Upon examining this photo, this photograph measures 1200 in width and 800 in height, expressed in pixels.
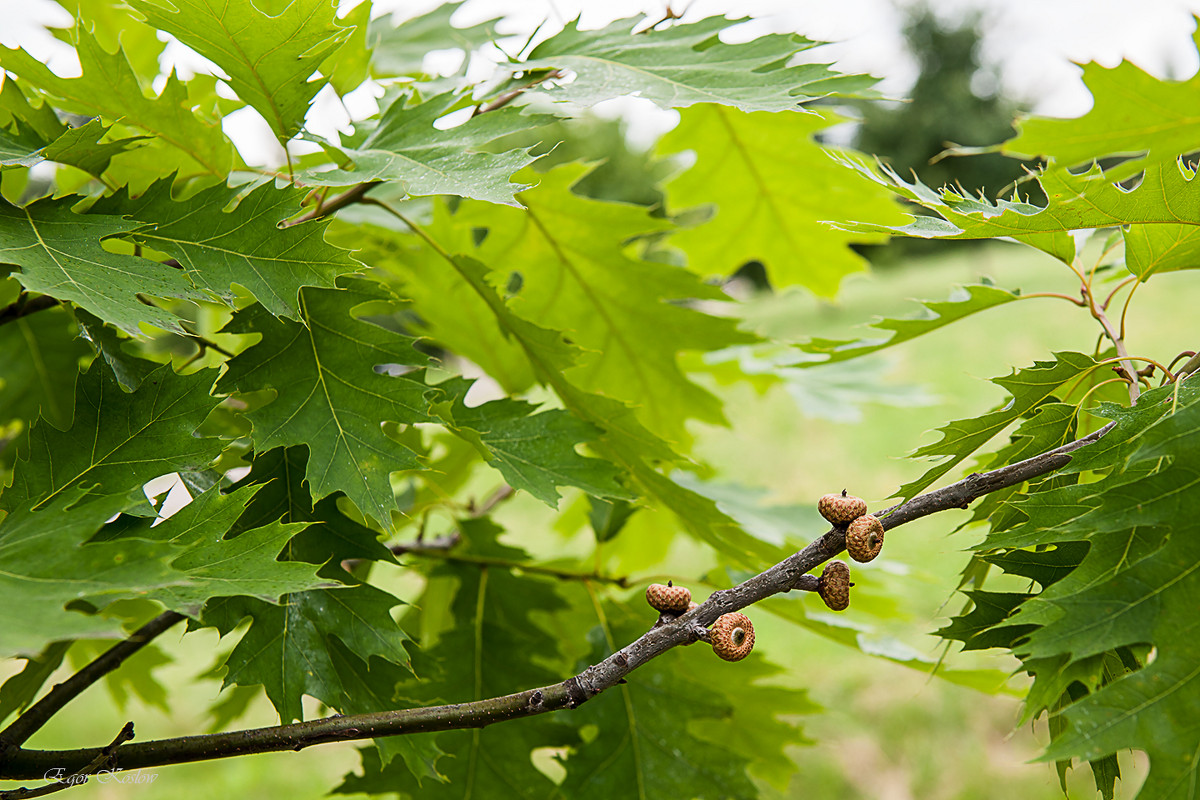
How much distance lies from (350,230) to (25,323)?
15.0 inches

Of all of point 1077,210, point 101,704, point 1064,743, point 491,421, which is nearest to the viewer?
point 1064,743

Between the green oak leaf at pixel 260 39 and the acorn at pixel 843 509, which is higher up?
the green oak leaf at pixel 260 39

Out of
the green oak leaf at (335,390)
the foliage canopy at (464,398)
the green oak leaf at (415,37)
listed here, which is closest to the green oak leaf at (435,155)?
the foliage canopy at (464,398)

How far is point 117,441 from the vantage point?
2.11 ft

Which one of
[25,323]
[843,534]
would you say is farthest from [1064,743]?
[25,323]

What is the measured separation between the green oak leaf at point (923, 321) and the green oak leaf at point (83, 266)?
Answer: 2.02 feet

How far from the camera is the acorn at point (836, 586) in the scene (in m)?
0.55

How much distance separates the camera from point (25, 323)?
981 mm

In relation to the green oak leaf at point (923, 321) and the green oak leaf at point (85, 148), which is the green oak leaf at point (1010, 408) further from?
the green oak leaf at point (85, 148)

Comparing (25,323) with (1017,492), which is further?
(25,323)

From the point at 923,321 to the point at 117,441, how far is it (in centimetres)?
74

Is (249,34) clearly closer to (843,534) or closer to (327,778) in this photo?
(843,534)

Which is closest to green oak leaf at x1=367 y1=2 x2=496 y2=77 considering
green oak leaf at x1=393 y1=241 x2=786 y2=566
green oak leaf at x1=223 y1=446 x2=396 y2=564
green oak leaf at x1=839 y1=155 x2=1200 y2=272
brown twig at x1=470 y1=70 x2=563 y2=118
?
brown twig at x1=470 y1=70 x2=563 y2=118

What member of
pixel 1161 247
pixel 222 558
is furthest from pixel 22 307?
pixel 1161 247
